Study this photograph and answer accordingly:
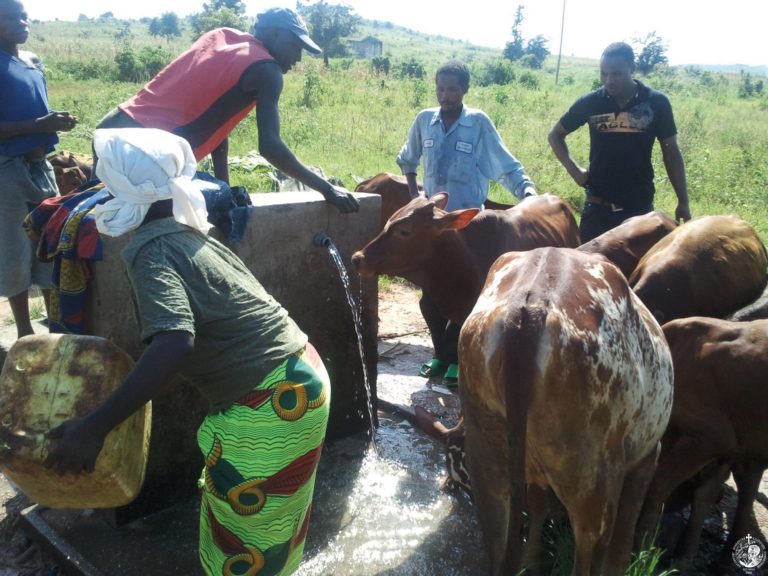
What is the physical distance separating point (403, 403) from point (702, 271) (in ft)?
7.19

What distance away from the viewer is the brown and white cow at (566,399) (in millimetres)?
2449

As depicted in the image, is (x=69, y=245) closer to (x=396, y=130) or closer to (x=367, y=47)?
(x=396, y=130)

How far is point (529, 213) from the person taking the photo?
527 cm

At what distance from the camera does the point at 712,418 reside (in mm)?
3359

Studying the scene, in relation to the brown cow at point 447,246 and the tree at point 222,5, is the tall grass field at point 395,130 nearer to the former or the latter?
the brown cow at point 447,246

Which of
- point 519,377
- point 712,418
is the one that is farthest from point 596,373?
point 712,418

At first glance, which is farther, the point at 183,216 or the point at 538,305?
the point at 538,305

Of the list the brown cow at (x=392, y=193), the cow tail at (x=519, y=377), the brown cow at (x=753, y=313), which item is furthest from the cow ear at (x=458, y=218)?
the brown cow at (x=392, y=193)

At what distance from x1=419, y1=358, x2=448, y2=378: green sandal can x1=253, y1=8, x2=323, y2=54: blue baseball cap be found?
2726 mm

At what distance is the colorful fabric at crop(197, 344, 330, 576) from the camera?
223 centimetres

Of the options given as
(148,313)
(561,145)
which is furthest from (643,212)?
(148,313)

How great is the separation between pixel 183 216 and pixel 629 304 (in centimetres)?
184

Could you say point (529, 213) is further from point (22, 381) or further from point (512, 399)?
point (22, 381)

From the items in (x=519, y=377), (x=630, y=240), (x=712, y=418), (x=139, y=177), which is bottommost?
(x=712, y=418)
